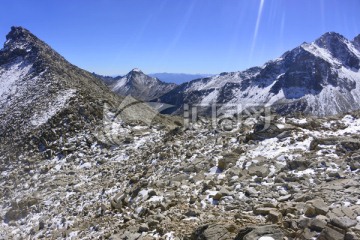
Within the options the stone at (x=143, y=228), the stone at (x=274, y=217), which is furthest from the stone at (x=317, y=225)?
the stone at (x=143, y=228)

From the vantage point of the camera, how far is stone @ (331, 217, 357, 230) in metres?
8.78

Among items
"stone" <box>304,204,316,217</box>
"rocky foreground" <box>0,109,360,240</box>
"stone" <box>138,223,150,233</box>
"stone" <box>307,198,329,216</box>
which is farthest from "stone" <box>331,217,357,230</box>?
"stone" <box>138,223,150,233</box>

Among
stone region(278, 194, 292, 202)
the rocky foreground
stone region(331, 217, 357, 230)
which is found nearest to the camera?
stone region(331, 217, 357, 230)

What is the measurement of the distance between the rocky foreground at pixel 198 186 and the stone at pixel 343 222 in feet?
0.11

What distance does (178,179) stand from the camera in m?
17.2

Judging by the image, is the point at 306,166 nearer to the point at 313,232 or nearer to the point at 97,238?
the point at 313,232

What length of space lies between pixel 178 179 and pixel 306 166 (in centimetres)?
662

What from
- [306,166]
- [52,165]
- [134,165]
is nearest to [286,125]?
[306,166]

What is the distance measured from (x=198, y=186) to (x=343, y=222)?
7.52 metres

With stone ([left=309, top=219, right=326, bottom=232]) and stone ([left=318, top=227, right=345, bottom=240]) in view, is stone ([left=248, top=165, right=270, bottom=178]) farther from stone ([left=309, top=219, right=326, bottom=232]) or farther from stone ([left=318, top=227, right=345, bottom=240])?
stone ([left=318, top=227, right=345, bottom=240])

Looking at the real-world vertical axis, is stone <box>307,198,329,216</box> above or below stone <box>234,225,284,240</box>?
above

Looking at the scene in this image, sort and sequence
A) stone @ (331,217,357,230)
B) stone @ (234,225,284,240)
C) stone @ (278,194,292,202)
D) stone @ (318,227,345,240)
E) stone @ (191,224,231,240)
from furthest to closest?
stone @ (278,194,292,202), stone @ (191,224,231,240), stone @ (234,225,284,240), stone @ (331,217,357,230), stone @ (318,227,345,240)

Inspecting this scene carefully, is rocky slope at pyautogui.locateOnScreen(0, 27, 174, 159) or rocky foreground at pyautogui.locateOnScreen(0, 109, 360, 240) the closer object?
rocky foreground at pyautogui.locateOnScreen(0, 109, 360, 240)

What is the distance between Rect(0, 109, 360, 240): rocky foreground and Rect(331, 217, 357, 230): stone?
0.11 feet
